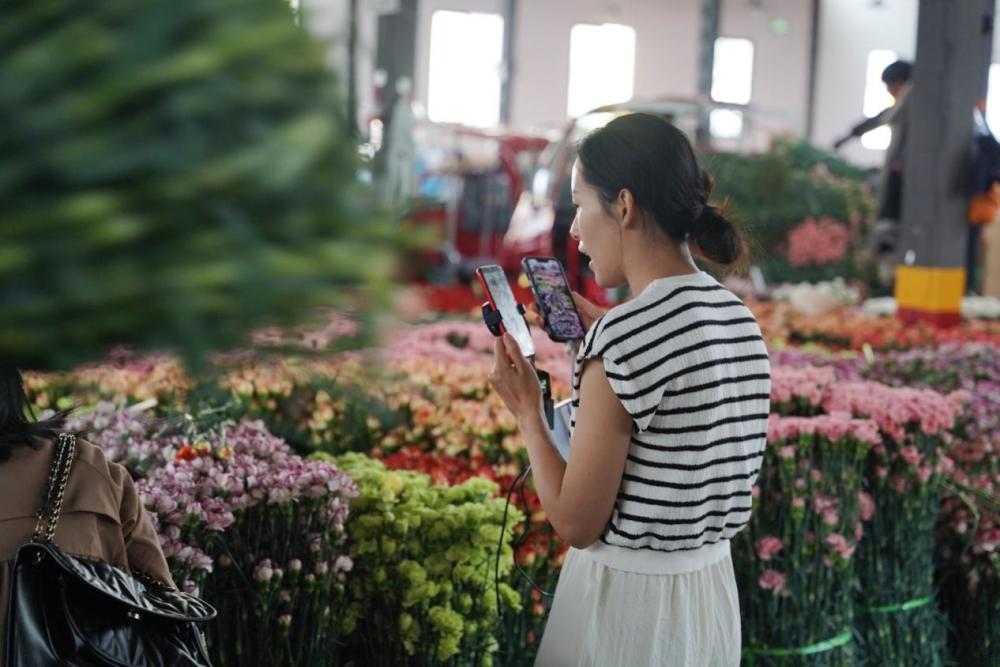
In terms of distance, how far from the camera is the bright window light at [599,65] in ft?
91.1

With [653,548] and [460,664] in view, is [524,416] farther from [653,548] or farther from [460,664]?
[460,664]

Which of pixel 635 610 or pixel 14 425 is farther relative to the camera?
pixel 635 610

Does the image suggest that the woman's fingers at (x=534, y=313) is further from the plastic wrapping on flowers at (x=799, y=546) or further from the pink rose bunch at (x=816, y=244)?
the pink rose bunch at (x=816, y=244)

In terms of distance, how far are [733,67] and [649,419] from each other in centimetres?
2801

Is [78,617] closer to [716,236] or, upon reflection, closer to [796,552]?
[716,236]

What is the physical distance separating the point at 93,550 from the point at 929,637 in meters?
2.80

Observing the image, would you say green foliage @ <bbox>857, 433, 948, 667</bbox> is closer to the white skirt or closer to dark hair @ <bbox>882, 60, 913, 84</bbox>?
the white skirt

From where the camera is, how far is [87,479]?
1884 millimetres

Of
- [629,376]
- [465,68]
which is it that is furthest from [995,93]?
[629,376]

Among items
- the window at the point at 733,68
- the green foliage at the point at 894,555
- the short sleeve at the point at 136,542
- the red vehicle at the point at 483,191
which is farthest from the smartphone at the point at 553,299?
the window at the point at 733,68

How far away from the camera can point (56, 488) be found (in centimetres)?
183

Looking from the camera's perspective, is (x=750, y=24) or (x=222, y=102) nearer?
(x=222, y=102)

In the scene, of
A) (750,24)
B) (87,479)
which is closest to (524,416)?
(87,479)

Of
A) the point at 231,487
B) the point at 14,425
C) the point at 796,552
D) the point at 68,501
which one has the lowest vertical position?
the point at 796,552
